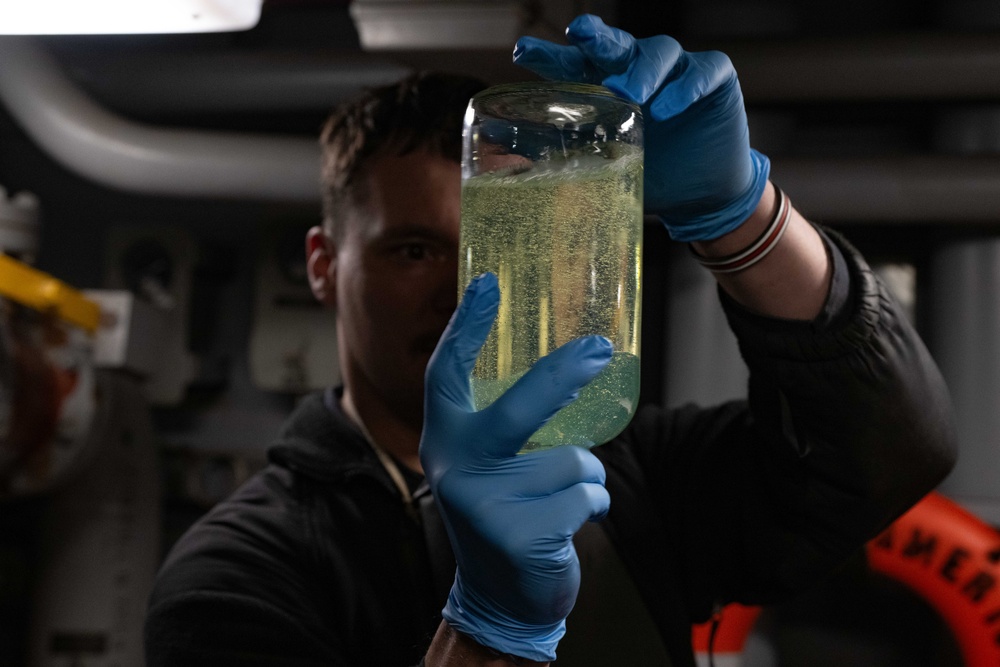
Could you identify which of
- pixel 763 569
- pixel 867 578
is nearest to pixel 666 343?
pixel 867 578

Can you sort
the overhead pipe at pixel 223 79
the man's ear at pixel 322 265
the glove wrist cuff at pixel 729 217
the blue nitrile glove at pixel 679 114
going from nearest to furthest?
the blue nitrile glove at pixel 679 114, the glove wrist cuff at pixel 729 217, the man's ear at pixel 322 265, the overhead pipe at pixel 223 79

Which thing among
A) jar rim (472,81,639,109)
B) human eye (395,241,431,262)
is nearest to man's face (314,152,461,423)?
human eye (395,241,431,262)

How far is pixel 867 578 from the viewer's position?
6.82 ft

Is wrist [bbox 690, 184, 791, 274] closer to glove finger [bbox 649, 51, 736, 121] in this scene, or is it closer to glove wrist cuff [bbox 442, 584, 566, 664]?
glove finger [bbox 649, 51, 736, 121]

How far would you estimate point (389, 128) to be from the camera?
1.19m

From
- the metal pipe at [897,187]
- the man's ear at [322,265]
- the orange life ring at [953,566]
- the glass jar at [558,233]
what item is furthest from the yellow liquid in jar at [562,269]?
the metal pipe at [897,187]

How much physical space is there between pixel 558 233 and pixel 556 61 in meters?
0.21

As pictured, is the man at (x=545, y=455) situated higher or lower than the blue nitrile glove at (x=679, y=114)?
lower

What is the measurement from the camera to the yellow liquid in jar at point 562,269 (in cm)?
70

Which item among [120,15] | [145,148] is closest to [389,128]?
[120,15]

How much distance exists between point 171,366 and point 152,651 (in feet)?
5.50

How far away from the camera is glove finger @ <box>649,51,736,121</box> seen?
819 millimetres

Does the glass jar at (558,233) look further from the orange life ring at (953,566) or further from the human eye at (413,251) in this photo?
the orange life ring at (953,566)

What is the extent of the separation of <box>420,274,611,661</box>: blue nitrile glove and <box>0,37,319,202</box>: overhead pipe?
146 centimetres
